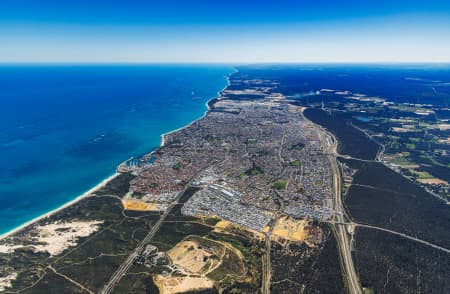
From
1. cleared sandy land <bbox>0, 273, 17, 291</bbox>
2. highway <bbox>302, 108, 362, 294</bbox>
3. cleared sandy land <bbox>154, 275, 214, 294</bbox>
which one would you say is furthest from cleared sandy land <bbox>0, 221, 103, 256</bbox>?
highway <bbox>302, 108, 362, 294</bbox>

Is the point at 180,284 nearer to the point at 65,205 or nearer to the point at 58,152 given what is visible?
the point at 65,205

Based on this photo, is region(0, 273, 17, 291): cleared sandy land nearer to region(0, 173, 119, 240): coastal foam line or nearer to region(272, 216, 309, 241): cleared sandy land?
region(0, 173, 119, 240): coastal foam line

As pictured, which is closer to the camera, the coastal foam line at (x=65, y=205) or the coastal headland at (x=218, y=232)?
the coastal headland at (x=218, y=232)

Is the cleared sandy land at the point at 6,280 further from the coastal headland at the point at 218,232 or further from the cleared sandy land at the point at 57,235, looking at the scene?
the cleared sandy land at the point at 57,235

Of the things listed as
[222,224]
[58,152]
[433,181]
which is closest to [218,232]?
[222,224]

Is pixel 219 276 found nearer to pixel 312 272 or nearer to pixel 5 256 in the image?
pixel 312 272

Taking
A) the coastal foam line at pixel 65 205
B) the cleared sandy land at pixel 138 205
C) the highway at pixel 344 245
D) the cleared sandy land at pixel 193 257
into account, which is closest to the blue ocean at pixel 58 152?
the coastal foam line at pixel 65 205
